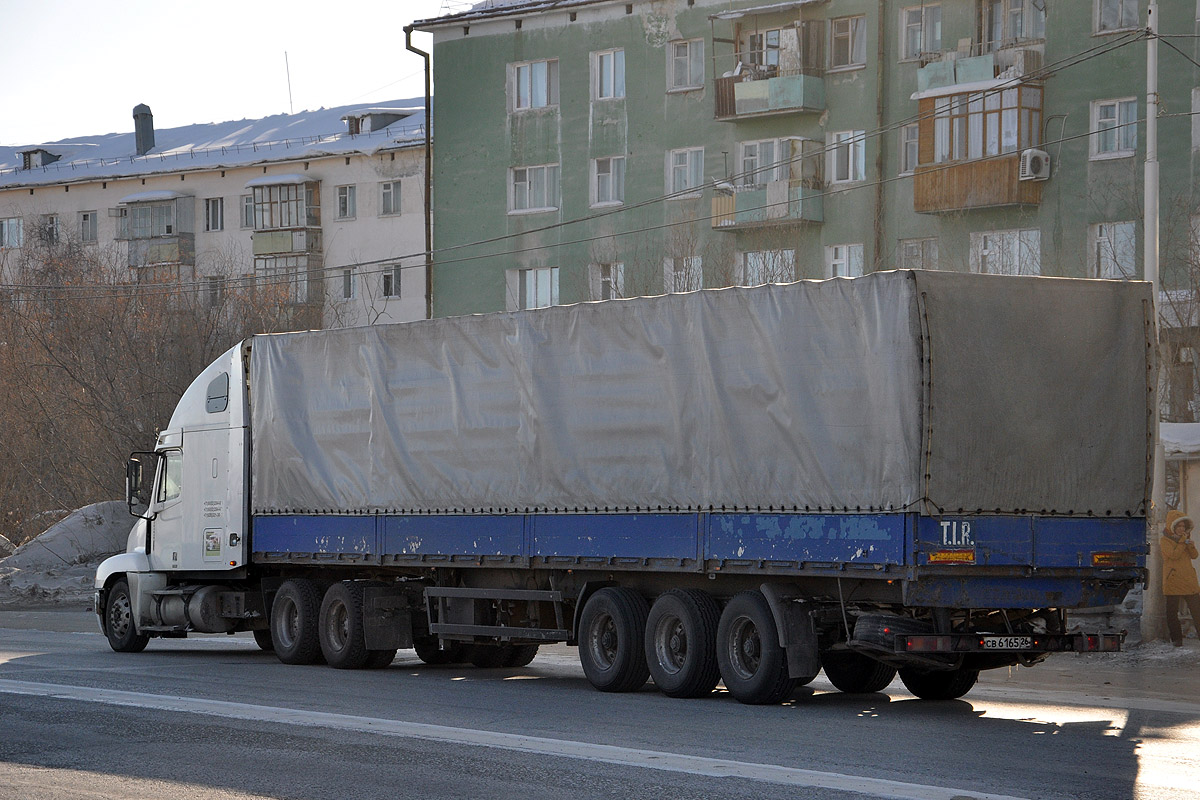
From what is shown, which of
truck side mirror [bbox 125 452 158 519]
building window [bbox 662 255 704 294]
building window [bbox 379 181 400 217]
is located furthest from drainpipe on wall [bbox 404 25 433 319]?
truck side mirror [bbox 125 452 158 519]

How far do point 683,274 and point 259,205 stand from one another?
30702 millimetres

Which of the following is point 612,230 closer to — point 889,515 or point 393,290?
point 393,290

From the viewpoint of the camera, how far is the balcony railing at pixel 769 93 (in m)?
44.9

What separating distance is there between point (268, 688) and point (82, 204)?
6483 cm

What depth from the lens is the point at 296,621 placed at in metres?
18.8

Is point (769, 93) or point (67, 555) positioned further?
point (769, 93)

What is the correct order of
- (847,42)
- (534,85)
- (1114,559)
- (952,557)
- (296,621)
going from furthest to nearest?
(534,85) < (847,42) < (296,621) < (1114,559) < (952,557)

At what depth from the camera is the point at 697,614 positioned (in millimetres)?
14375

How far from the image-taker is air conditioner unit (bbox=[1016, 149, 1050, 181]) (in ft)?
131

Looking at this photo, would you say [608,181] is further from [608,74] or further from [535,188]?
[608,74]

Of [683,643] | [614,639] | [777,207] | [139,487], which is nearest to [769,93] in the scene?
[777,207]

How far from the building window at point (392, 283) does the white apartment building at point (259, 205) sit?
37mm

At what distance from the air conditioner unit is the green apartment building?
2.2 inches

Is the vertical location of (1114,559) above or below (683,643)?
above
